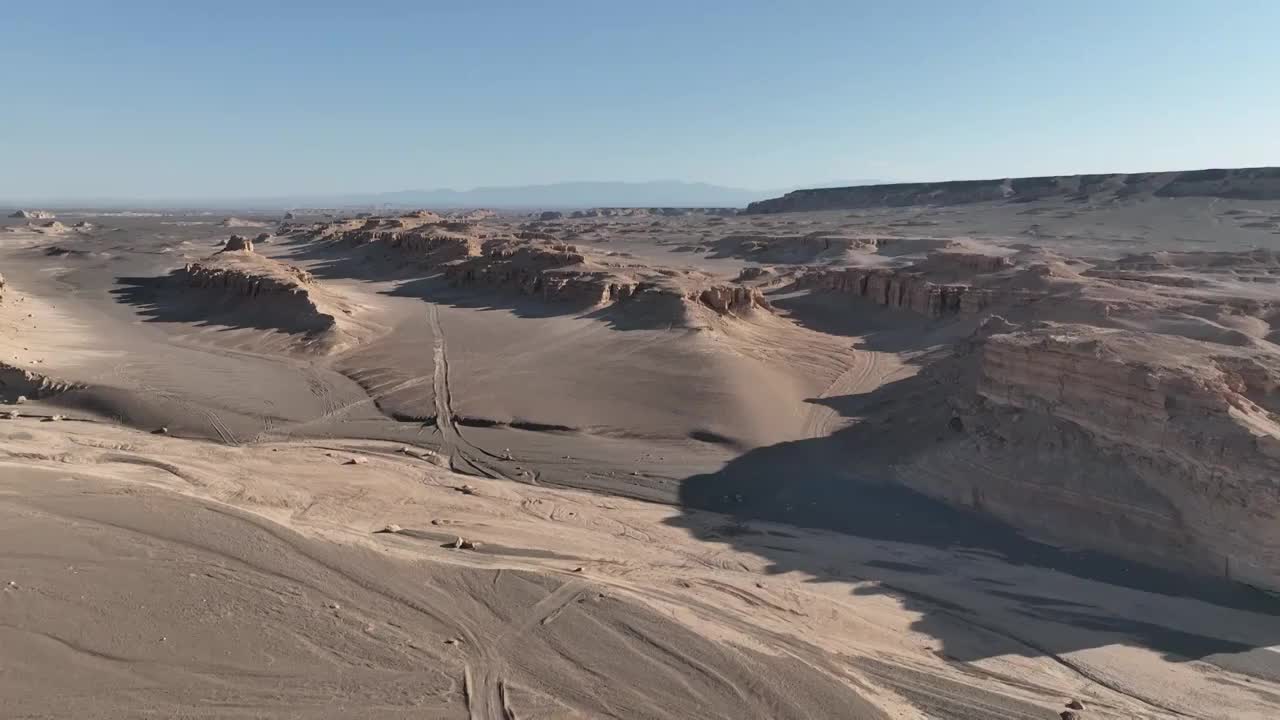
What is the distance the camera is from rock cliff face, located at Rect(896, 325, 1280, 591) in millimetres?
10398

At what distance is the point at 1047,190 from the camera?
9081 centimetres

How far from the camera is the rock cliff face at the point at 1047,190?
73.5 meters

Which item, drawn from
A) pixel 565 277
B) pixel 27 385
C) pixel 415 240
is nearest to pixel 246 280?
pixel 27 385

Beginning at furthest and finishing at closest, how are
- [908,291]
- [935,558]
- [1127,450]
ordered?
[908,291] < [1127,450] < [935,558]

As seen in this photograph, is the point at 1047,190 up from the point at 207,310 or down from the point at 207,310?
up

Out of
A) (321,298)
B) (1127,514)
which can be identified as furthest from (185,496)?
(321,298)

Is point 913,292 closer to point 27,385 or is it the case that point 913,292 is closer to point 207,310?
point 207,310

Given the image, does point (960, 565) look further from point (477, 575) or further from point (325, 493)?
point (325, 493)

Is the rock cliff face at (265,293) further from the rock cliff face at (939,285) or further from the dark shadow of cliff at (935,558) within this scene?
the rock cliff face at (939,285)

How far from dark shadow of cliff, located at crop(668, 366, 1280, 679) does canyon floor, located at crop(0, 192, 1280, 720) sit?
6cm

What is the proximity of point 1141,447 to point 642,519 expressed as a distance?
26.3 feet

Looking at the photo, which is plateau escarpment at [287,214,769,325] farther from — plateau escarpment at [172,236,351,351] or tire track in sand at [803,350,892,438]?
plateau escarpment at [172,236,351,351]

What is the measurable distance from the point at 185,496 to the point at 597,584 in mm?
7036

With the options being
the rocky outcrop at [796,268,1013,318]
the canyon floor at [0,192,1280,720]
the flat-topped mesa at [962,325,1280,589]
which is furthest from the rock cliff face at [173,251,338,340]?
the rocky outcrop at [796,268,1013,318]
